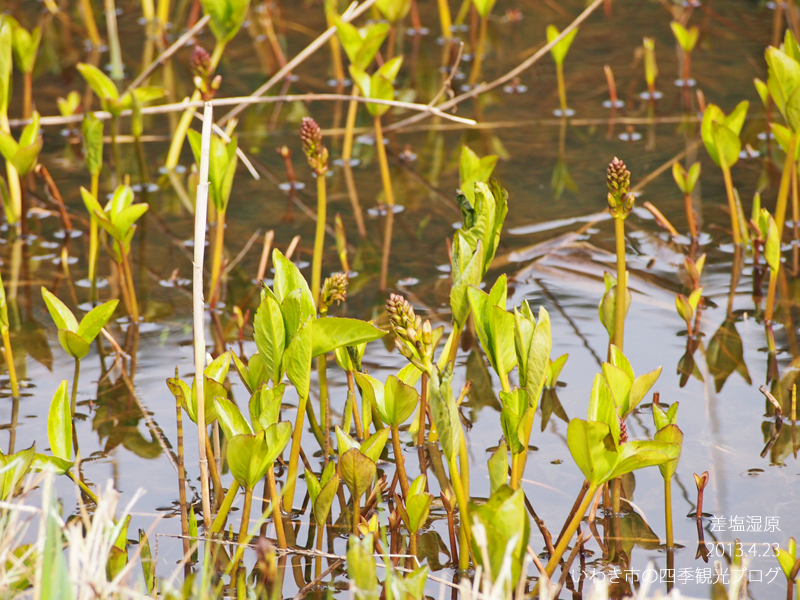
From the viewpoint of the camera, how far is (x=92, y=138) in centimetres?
262

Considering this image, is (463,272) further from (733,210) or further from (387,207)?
(387,207)

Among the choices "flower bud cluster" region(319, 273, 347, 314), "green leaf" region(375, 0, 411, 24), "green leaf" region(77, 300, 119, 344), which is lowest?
"green leaf" region(77, 300, 119, 344)

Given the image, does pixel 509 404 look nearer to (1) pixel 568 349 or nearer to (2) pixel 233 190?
(1) pixel 568 349

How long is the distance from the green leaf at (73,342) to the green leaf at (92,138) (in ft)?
3.12

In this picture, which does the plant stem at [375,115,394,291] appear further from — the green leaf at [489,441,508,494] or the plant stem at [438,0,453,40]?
the plant stem at [438,0,453,40]

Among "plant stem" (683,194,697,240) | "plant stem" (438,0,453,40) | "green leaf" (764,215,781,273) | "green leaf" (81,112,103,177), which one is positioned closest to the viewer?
"green leaf" (764,215,781,273)

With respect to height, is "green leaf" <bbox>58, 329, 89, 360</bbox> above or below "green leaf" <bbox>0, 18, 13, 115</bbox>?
below

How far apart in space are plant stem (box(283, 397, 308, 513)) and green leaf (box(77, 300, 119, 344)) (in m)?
0.49

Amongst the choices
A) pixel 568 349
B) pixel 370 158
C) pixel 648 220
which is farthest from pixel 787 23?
pixel 568 349

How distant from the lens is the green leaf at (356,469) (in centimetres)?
152

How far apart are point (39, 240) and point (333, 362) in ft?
4.40

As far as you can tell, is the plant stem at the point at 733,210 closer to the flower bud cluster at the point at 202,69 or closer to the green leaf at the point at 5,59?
the flower bud cluster at the point at 202,69

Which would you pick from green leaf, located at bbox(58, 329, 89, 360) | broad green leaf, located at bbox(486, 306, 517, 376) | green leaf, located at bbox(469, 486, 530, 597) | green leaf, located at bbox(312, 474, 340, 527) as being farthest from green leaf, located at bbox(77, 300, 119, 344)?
green leaf, located at bbox(469, 486, 530, 597)

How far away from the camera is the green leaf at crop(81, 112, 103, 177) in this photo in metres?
2.60
